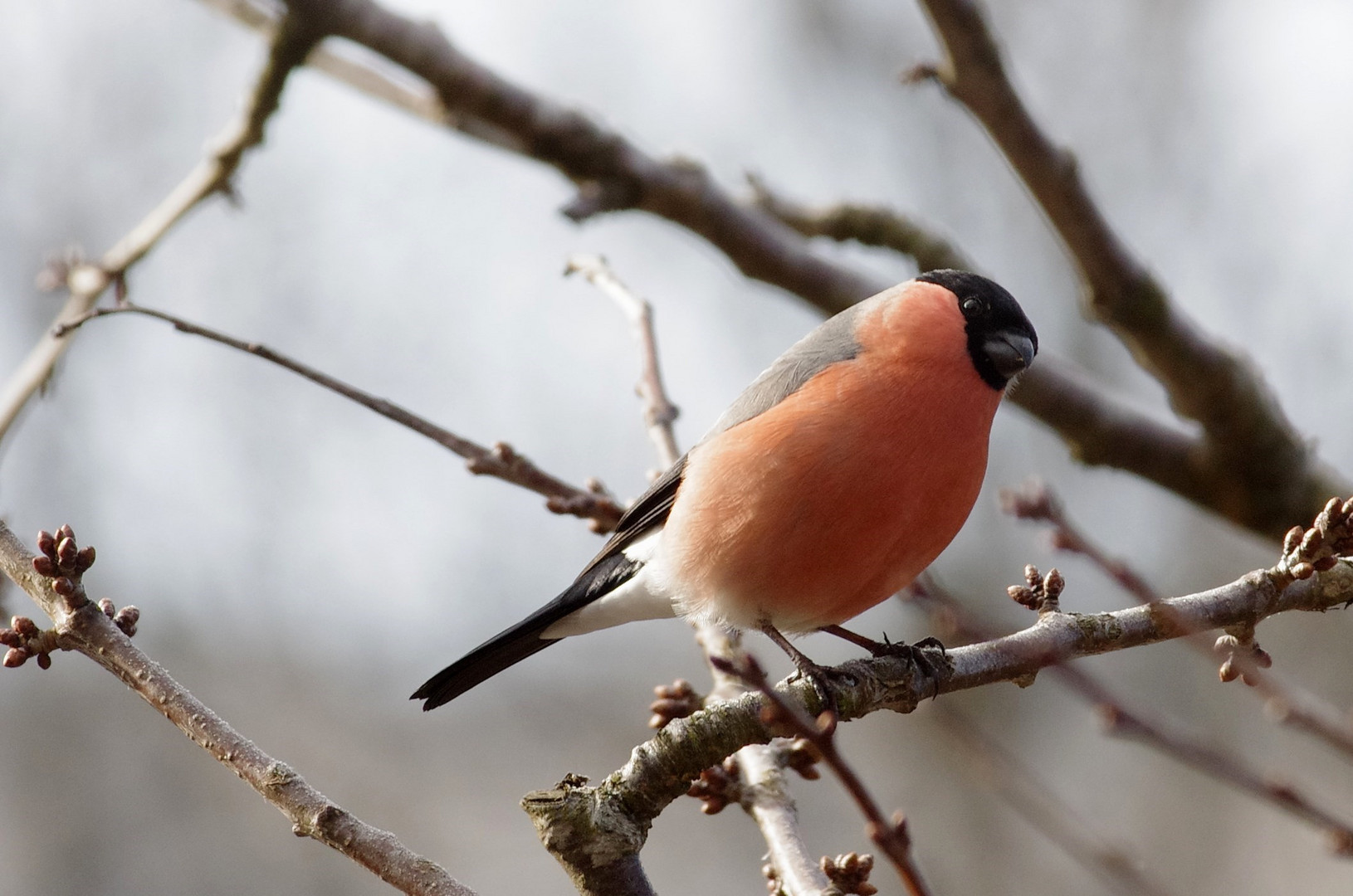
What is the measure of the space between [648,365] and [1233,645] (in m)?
2.07

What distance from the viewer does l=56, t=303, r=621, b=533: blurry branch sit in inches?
110

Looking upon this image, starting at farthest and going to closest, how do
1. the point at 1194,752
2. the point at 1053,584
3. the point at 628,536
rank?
the point at 628,536, the point at 1053,584, the point at 1194,752

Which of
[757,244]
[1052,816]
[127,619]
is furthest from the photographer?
[757,244]

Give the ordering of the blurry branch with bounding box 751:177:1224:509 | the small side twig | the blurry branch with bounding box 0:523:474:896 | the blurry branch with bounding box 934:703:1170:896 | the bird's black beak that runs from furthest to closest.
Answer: the blurry branch with bounding box 751:177:1224:509
the bird's black beak
the blurry branch with bounding box 0:523:474:896
the blurry branch with bounding box 934:703:1170:896
the small side twig

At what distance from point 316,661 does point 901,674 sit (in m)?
10.8

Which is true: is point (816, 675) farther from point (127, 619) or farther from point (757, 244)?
point (757, 244)

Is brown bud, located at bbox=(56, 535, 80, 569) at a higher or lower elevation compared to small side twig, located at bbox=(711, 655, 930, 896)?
higher

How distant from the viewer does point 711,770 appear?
288 centimetres

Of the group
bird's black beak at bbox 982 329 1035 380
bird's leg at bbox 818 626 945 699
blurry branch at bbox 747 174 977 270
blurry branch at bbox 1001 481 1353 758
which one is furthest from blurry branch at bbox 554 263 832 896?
blurry branch at bbox 747 174 977 270

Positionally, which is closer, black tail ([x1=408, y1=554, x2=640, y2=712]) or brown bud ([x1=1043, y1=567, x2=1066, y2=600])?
brown bud ([x1=1043, y1=567, x2=1066, y2=600])

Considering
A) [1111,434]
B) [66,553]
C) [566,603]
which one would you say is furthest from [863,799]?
[1111,434]

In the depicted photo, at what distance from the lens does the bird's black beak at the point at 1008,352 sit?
3.62m

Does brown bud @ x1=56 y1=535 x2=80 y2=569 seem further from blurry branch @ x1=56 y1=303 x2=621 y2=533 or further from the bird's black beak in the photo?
the bird's black beak

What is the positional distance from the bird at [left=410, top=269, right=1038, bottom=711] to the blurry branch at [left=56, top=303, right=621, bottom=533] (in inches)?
5.2
